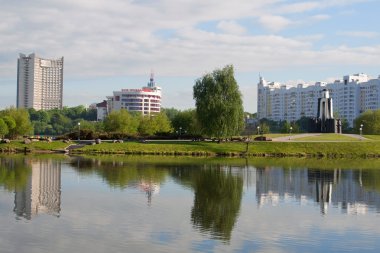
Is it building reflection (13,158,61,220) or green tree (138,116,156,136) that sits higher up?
green tree (138,116,156,136)

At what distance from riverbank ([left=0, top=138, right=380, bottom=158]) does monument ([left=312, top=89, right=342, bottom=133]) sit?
1839 centimetres

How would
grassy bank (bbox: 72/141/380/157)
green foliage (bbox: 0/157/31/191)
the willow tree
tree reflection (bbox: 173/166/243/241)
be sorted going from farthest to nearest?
Result: the willow tree
grassy bank (bbox: 72/141/380/157)
green foliage (bbox: 0/157/31/191)
tree reflection (bbox: 173/166/243/241)

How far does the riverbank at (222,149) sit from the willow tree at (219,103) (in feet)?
9.31

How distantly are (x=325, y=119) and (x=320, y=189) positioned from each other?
73.1 metres

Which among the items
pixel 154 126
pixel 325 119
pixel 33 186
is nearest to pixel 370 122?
pixel 325 119

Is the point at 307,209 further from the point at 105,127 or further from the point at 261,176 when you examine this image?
the point at 105,127

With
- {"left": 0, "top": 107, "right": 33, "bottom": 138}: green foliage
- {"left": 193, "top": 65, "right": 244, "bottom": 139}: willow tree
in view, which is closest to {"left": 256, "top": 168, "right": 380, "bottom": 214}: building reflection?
{"left": 193, "top": 65, "right": 244, "bottom": 139}: willow tree

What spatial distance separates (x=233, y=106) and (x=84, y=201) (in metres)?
55.1

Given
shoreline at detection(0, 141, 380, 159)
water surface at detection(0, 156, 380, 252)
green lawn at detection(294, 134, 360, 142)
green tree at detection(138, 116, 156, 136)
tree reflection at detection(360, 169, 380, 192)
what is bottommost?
water surface at detection(0, 156, 380, 252)

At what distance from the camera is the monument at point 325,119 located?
110 meters

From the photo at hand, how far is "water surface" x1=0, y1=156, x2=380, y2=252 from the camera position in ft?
70.9

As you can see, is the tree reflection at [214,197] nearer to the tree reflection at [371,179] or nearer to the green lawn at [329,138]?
the tree reflection at [371,179]

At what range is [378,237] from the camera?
77.3 ft

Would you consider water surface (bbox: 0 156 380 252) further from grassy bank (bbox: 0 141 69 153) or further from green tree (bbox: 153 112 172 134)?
green tree (bbox: 153 112 172 134)
